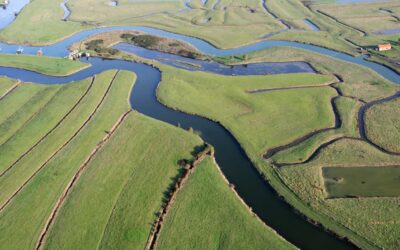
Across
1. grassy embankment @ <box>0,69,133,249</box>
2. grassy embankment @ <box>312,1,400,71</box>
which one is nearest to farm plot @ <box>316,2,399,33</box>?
grassy embankment @ <box>312,1,400,71</box>

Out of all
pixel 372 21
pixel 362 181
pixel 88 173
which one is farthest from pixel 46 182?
pixel 372 21

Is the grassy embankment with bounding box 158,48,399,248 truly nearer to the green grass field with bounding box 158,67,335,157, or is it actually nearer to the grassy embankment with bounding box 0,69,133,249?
the green grass field with bounding box 158,67,335,157

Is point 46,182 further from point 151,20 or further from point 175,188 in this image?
point 151,20

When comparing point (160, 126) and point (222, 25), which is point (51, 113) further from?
point (222, 25)

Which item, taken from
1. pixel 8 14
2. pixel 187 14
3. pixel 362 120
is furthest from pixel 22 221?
pixel 8 14

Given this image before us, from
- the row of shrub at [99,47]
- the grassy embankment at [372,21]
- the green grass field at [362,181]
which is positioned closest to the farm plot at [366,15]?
the grassy embankment at [372,21]

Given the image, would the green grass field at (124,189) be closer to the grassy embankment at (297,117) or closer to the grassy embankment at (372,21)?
the grassy embankment at (297,117)
